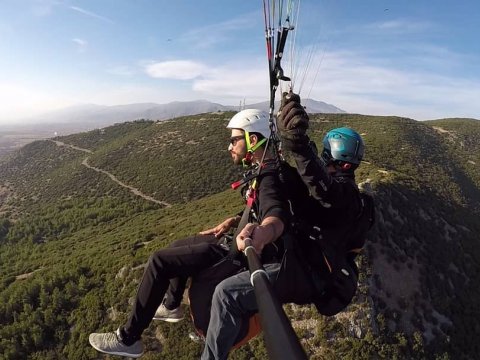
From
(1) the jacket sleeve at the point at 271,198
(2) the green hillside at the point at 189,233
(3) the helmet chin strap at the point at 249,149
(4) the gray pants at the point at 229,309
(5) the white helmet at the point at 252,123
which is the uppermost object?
(5) the white helmet at the point at 252,123

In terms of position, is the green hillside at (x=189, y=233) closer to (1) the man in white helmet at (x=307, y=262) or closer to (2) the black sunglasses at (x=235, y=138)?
(1) the man in white helmet at (x=307, y=262)

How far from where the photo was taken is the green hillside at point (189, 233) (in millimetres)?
19062

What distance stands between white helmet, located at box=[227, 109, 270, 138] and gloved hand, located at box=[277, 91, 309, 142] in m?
0.98

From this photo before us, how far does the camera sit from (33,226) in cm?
5469

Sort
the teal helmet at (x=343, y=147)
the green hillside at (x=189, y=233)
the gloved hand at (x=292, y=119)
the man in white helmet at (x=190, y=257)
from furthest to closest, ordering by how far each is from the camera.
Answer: the green hillside at (x=189, y=233) < the teal helmet at (x=343, y=147) < the man in white helmet at (x=190, y=257) < the gloved hand at (x=292, y=119)

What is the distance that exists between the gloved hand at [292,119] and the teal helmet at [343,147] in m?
1.57

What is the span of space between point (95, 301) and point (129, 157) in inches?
2406

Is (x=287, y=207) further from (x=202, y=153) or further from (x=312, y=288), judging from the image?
(x=202, y=153)

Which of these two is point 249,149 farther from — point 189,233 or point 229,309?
point 189,233

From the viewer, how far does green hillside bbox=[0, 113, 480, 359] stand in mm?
19062

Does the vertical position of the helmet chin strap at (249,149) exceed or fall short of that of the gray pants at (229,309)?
it exceeds it

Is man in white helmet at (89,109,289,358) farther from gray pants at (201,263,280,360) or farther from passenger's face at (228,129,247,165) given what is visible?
gray pants at (201,263,280,360)

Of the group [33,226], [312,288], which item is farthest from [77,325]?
[33,226]

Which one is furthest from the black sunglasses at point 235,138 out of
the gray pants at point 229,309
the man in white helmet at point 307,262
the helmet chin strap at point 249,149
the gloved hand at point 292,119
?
the gray pants at point 229,309
